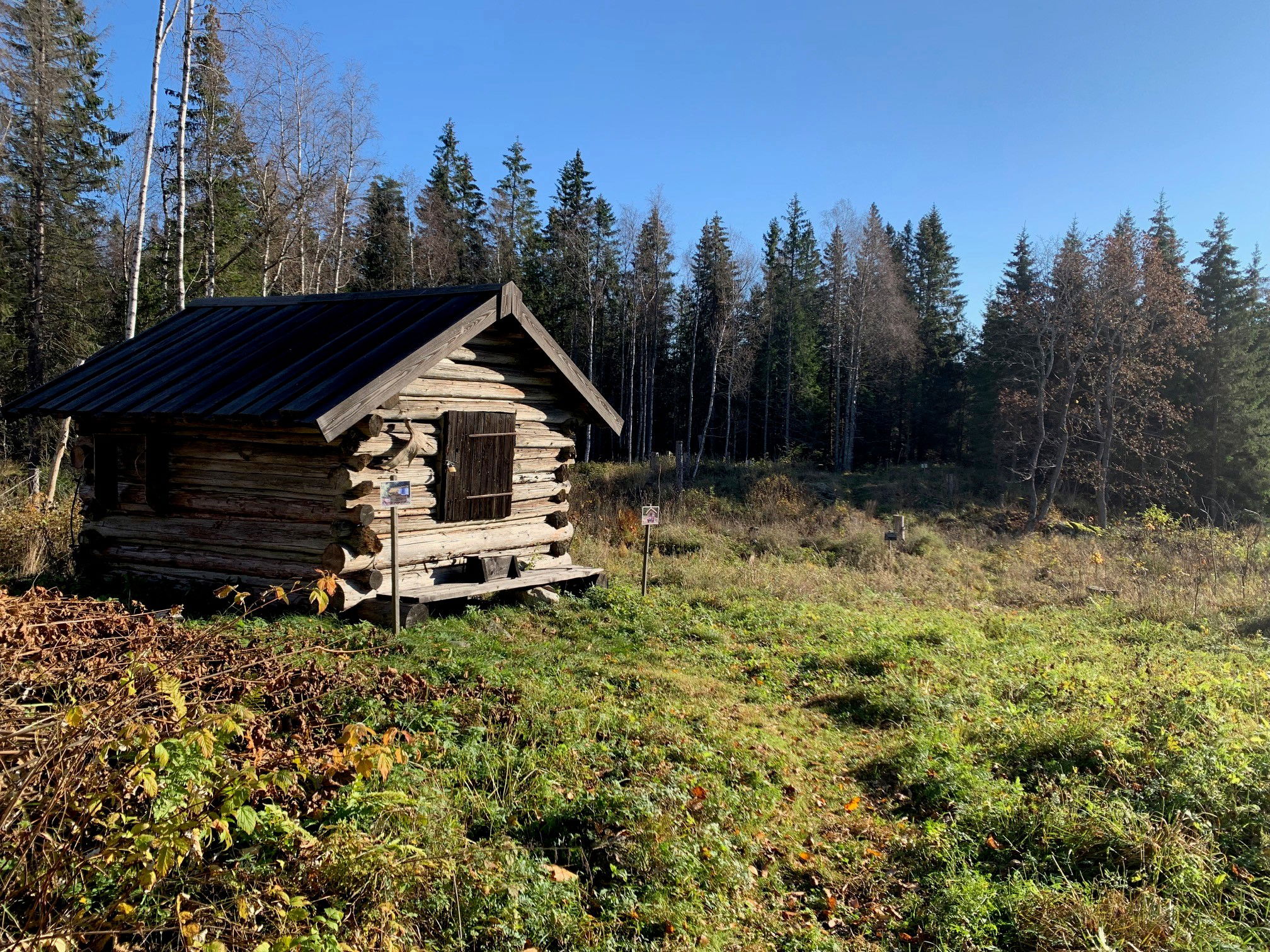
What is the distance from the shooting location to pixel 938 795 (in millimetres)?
5988

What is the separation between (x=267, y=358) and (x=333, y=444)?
2.00 meters

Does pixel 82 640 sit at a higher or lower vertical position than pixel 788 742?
higher

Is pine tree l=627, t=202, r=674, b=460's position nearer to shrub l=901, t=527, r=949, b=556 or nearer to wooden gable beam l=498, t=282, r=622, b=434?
shrub l=901, t=527, r=949, b=556

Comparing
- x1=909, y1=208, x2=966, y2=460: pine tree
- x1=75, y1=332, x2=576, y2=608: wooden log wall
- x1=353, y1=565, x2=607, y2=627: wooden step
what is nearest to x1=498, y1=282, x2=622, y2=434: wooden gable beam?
x1=75, y1=332, x2=576, y2=608: wooden log wall

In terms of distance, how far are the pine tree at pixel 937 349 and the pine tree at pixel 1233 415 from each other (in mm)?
13849

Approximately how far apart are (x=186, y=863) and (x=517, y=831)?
1830mm

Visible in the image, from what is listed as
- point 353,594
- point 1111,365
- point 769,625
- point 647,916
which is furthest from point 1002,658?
point 1111,365

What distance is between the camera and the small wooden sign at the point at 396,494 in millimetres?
8391

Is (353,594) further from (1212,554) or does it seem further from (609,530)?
(1212,554)

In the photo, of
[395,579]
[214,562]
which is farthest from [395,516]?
[214,562]

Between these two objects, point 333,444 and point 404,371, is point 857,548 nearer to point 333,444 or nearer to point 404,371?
point 404,371

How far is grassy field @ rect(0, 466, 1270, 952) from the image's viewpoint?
3590 millimetres

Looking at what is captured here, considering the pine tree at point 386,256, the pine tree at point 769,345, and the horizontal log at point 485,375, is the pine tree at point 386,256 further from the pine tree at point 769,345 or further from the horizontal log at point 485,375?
the horizontal log at point 485,375

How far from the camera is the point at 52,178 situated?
2105cm
